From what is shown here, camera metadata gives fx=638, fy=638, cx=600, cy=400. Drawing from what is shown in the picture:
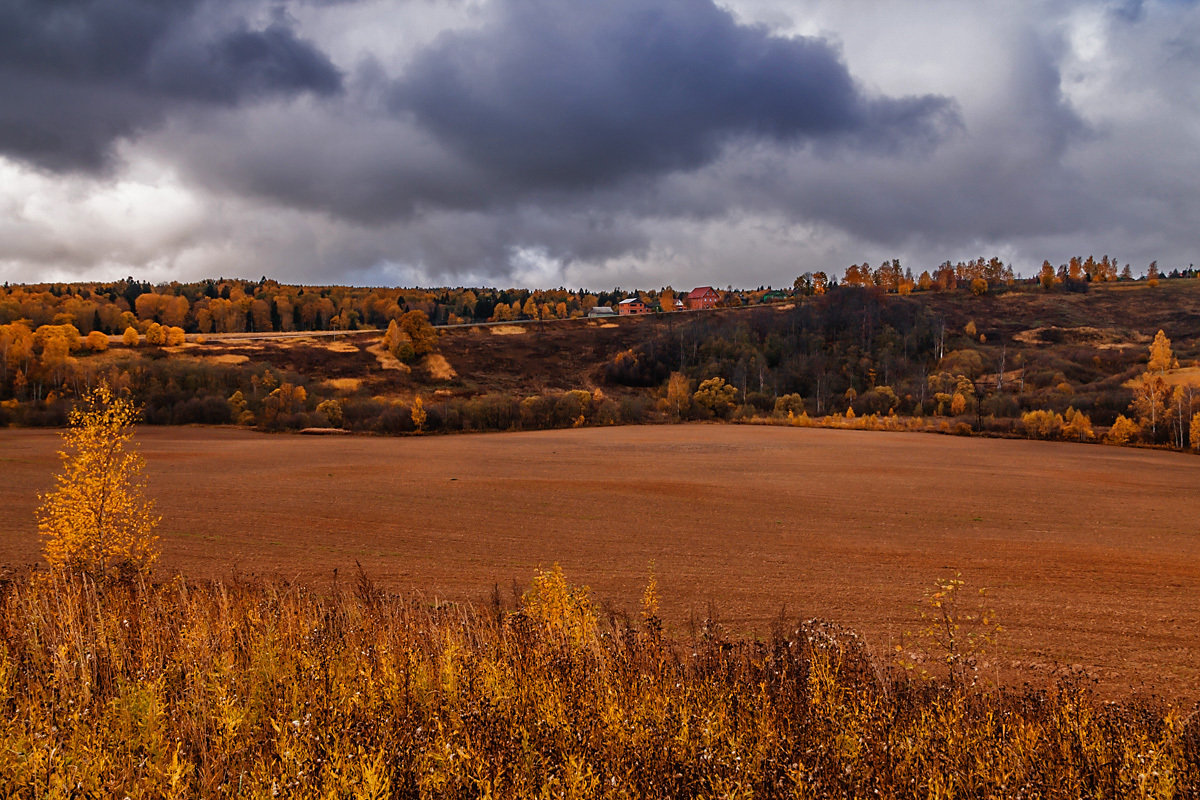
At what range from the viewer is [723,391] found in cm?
9494

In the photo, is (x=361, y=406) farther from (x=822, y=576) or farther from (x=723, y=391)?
(x=822, y=576)

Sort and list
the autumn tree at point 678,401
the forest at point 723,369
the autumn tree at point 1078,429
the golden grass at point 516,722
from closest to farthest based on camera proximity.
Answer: the golden grass at point 516,722 < the autumn tree at point 1078,429 < the forest at point 723,369 < the autumn tree at point 678,401

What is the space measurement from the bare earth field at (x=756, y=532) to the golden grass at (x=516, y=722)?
3932 millimetres

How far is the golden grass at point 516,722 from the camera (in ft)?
17.0

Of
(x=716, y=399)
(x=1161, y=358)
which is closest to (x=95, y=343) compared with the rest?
(x=716, y=399)

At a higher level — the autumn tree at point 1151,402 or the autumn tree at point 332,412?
the autumn tree at point 1151,402

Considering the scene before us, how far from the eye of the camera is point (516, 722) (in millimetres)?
6434

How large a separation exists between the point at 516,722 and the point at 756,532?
2087 cm

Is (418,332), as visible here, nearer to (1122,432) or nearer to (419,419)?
(419,419)

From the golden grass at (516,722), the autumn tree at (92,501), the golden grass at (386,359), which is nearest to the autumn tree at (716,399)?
the golden grass at (386,359)

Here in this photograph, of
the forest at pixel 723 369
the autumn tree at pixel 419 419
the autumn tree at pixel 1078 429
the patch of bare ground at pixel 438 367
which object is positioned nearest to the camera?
the autumn tree at pixel 1078 429

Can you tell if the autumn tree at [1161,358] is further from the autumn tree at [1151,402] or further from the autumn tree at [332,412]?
the autumn tree at [332,412]

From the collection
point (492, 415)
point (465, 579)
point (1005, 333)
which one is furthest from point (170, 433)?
point (1005, 333)

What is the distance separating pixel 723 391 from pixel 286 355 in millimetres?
73124
